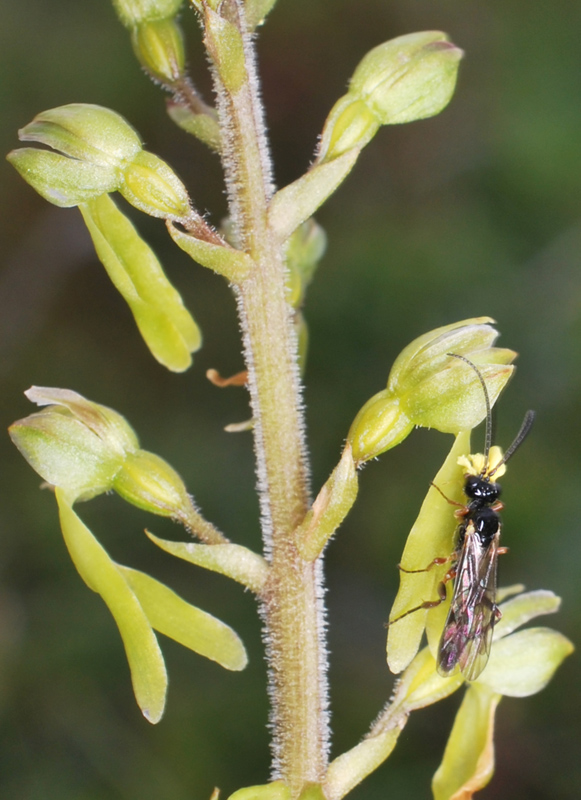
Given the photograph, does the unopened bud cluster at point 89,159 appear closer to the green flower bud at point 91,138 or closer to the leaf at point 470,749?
the green flower bud at point 91,138

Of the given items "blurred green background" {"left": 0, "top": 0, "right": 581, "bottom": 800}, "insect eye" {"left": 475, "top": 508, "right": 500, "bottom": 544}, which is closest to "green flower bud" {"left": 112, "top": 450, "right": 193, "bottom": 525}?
"insect eye" {"left": 475, "top": 508, "right": 500, "bottom": 544}

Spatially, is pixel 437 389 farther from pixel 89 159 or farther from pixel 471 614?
pixel 89 159

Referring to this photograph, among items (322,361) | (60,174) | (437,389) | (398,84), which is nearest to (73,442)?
(60,174)

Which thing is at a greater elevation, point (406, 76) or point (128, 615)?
point (406, 76)

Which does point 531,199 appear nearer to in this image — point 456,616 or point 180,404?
point 180,404

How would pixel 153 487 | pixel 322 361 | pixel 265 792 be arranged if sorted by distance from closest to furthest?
1. pixel 265 792
2. pixel 153 487
3. pixel 322 361

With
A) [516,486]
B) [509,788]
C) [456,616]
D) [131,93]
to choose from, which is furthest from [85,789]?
[131,93]
